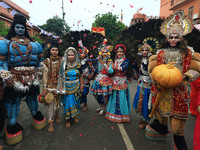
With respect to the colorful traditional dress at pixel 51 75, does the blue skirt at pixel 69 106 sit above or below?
below

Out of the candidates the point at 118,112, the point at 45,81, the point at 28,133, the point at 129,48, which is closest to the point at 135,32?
the point at 129,48

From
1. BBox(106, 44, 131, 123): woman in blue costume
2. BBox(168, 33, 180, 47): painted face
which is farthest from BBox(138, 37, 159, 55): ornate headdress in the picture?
BBox(168, 33, 180, 47): painted face

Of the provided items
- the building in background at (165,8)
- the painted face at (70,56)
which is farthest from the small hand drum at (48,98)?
the building in background at (165,8)

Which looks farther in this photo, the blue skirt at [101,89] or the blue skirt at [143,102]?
the blue skirt at [101,89]

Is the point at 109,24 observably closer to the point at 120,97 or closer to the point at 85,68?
the point at 85,68

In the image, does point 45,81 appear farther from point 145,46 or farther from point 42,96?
point 145,46

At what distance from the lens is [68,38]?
4.66 meters

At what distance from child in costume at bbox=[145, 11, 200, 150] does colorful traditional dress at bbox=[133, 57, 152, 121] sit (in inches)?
31.4

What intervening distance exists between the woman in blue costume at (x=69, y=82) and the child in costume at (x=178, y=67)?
2013mm

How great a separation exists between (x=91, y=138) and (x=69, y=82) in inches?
58.9

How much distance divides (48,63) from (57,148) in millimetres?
1984

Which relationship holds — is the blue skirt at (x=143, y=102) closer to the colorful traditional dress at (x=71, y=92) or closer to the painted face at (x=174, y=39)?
the painted face at (x=174, y=39)

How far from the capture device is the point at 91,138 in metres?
2.96

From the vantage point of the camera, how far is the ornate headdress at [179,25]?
2195 mm
